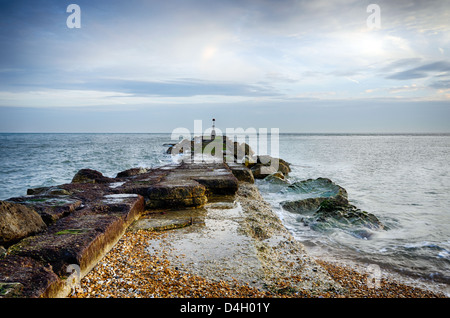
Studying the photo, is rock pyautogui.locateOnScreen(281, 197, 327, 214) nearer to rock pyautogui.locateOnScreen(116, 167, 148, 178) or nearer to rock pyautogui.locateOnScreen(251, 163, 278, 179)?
rock pyautogui.locateOnScreen(251, 163, 278, 179)

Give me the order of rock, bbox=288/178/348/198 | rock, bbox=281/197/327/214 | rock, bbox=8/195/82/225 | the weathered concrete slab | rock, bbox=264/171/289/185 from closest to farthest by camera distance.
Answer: the weathered concrete slab → rock, bbox=8/195/82/225 → rock, bbox=281/197/327/214 → rock, bbox=288/178/348/198 → rock, bbox=264/171/289/185

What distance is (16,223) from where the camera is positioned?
296 cm

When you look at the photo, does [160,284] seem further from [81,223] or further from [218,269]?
[81,223]

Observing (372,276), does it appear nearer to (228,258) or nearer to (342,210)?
(228,258)

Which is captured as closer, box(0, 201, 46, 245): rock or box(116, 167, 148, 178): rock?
box(0, 201, 46, 245): rock

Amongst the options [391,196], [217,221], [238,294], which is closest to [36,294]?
[238,294]

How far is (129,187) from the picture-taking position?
5441mm

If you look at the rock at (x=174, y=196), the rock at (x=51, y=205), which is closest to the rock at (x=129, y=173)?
the rock at (x=174, y=196)

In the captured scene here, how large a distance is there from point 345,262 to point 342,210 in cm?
263

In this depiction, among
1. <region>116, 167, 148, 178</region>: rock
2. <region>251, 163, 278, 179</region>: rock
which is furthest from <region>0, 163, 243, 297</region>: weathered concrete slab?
<region>251, 163, 278, 179</region>: rock

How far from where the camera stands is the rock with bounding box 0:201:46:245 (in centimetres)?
283

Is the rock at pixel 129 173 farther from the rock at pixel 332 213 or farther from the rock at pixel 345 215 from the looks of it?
the rock at pixel 345 215

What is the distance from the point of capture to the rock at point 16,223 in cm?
283

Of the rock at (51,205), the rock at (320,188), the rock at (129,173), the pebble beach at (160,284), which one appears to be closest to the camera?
the pebble beach at (160,284)
